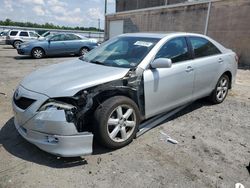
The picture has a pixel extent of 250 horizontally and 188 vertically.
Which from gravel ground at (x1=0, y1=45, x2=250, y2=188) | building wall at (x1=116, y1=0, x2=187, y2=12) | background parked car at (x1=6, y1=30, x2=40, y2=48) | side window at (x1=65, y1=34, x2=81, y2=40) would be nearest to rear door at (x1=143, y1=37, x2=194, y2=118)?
gravel ground at (x1=0, y1=45, x2=250, y2=188)

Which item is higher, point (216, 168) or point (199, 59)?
point (199, 59)

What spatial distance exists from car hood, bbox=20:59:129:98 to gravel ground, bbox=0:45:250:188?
0.87 meters

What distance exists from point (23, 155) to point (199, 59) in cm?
341

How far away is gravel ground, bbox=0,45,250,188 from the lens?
294 cm

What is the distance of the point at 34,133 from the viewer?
3.23 metres

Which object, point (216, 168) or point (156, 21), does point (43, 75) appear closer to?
point (216, 168)

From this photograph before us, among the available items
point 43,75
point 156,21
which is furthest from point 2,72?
point 156,21

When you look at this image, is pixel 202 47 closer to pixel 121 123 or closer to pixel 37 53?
pixel 121 123

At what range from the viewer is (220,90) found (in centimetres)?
566

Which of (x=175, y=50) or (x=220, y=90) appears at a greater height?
(x=175, y=50)

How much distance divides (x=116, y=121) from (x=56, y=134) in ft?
2.70

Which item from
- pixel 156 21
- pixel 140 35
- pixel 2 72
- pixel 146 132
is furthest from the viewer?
pixel 156 21

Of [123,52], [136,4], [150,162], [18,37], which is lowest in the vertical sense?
[150,162]

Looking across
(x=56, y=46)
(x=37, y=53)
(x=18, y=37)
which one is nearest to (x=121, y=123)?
(x=37, y=53)
